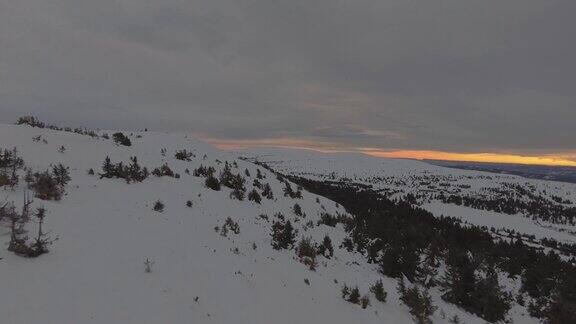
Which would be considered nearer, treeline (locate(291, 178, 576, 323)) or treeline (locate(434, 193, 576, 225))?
treeline (locate(291, 178, 576, 323))

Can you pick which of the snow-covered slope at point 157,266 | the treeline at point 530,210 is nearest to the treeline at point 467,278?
the snow-covered slope at point 157,266

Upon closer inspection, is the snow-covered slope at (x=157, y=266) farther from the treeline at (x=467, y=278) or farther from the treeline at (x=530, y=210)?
the treeline at (x=530, y=210)

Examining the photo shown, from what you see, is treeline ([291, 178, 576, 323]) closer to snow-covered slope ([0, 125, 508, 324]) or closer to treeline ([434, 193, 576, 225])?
snow-covered slope ([0, 125, 508, 324])

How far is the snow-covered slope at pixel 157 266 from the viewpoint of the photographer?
6.68m

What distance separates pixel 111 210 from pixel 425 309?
10.5 meters

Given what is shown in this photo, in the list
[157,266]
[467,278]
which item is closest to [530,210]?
[467,278]

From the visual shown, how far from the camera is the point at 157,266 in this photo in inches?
347

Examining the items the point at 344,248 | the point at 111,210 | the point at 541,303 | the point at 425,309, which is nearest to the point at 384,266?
the point at 344,248

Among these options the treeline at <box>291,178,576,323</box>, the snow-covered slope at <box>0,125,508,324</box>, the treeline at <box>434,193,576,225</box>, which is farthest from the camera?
the treeline at <box>434,193,576,225</box>

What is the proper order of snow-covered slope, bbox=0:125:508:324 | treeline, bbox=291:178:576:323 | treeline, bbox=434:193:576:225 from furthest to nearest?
treeline, bbox=434:193:576:225 → treeline, bbox=291:178:576:323 → snow-covered slope, bbox=0:125:508:324

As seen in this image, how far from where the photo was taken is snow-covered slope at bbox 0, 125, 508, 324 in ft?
21.9

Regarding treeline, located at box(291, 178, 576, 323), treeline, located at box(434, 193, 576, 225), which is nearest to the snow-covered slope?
treeline, located at box(291, 178, 576, 323)

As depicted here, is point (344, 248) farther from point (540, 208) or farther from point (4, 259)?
point (540, 208)

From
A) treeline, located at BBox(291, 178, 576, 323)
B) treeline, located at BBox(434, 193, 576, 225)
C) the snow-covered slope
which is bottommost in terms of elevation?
treeline, located at BBox(434, 193, 576, 225)
